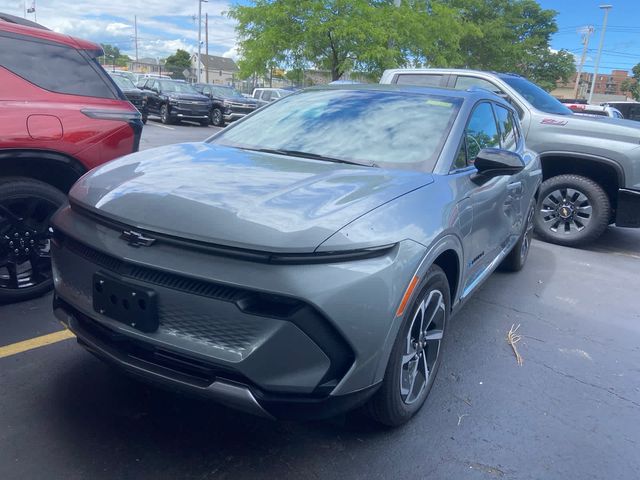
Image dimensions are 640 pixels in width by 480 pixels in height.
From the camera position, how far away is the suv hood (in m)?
2.02

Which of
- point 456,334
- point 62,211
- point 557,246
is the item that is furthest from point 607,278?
point 62,211

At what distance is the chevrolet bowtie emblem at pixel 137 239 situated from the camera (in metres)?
2.10

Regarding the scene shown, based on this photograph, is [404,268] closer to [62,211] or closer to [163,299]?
[163,299]

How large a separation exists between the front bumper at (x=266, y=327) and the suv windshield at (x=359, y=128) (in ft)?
3.39

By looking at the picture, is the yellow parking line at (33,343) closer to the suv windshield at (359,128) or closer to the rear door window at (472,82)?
the suv windshield at (359,128)

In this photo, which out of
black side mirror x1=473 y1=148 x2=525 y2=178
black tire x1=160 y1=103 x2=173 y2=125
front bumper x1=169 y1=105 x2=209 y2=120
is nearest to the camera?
black side mirror x1=473 y1=148 x2=525 y2=178

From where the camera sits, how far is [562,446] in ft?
8.65

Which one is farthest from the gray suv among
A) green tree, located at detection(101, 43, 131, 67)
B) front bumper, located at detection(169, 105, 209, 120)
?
green tree, located at detection(101, 43, 131, 67)

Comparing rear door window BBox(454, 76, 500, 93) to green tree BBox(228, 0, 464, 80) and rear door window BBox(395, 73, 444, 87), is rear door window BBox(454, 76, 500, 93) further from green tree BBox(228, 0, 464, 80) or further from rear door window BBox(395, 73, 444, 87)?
green tree BBox(228, 0, 464, 80)

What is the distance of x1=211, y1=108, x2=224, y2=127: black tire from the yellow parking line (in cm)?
2041

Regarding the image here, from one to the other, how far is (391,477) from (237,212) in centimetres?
130

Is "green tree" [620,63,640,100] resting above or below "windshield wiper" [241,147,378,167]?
above

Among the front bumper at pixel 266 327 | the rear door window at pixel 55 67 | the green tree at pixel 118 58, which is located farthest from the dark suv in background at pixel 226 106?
the green tree at pixel 118 58

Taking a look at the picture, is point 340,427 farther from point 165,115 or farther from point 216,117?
point 216,117
